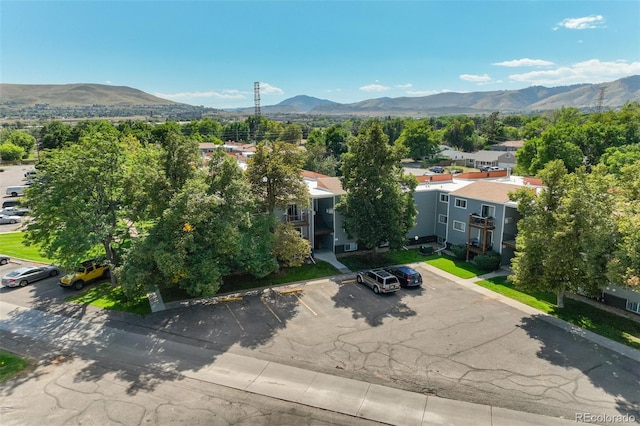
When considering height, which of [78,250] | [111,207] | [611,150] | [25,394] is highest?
[611,150]

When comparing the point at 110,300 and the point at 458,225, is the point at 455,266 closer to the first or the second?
the point at 458,225

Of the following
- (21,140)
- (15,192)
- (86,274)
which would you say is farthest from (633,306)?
(21,140)

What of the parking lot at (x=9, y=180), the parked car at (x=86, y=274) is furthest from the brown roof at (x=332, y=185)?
the parking lot at (x=9, y=180)

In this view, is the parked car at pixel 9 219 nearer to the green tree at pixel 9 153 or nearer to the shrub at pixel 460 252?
the shrub at pixel 460 252

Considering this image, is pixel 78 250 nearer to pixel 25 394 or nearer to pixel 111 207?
pixel 111 207

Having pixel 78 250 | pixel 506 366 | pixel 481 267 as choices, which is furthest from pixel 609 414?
pixel 78 250

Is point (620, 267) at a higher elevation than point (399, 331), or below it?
higher
